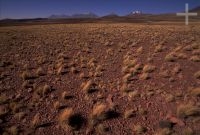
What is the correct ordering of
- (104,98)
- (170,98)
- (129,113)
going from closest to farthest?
(129,113)
(170,98)
(104,98)

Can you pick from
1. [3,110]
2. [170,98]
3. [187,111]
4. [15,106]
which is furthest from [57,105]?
[187,111]

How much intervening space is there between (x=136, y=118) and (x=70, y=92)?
3248 mm

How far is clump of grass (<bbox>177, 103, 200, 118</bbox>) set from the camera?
714 centimetres

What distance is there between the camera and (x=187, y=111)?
284 inches

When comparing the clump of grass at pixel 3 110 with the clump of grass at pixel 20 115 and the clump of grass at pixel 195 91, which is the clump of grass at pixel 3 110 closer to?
the clump of grass at pixel 20 115

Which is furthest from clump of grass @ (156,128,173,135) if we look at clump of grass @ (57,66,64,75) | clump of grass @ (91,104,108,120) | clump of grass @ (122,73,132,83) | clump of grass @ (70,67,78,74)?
clump of grass @ (57,66,64,75)

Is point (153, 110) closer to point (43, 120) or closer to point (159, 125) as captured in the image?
point (159, 125)

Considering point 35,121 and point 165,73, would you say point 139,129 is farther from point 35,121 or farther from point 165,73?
point 165,73

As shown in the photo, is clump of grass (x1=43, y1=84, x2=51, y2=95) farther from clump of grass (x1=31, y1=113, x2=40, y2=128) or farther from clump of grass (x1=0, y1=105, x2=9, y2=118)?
clump of grass (x1=31, y1=113, x2=40, y2=128)

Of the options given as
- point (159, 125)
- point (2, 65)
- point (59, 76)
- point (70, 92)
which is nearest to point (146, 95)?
point (159, 125)

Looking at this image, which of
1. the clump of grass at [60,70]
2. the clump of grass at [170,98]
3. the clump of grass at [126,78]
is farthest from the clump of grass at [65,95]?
the clump of grass at [170,98]

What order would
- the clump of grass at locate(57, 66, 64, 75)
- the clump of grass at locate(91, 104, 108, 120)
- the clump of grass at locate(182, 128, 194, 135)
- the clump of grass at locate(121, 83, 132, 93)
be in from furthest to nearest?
the clump of grass at locate(57, 66, 64, 75) < the clump of grass at locate(121, 83, 132, 93) < the clump of grass at locate(91, 104, 108, 120) < the clump of grass at locate(182, 128, 194, 135)

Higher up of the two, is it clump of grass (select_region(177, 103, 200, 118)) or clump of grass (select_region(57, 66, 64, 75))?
clump of grass (select_region(57, 66, 64, 75))

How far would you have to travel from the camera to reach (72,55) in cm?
1711
